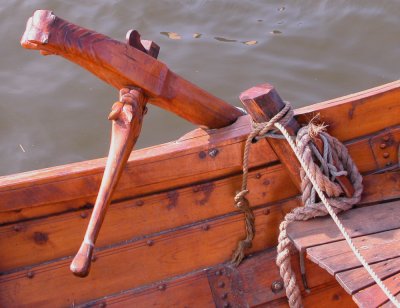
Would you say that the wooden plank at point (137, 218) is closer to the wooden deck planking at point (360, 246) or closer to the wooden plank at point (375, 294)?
the wooden deck planking at point (360, 246)

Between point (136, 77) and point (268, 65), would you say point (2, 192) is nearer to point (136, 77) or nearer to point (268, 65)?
point (136, 77)

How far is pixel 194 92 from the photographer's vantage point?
8.13 feet

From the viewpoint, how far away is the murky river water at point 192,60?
476 centimetres

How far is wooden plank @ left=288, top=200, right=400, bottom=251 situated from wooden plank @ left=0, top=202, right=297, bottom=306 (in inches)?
9.9

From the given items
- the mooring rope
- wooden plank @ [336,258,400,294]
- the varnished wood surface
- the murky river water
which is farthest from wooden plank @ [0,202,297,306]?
the murky river water

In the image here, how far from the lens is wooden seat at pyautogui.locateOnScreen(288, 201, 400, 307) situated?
2109 millimetres

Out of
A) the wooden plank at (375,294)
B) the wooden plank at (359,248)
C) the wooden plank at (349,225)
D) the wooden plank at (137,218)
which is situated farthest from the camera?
the wooden plank at (137,218)

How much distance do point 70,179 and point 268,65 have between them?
10.5 ft

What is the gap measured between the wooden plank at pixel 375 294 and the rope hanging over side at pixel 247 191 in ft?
1.97

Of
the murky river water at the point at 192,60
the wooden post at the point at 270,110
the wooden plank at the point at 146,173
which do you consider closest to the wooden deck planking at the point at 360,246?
the wooden post at the point at 270,110

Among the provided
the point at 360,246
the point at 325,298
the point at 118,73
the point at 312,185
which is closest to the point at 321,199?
the point at 312,185

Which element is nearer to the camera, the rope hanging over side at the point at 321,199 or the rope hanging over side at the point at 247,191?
the rope hanging over side at the point at 321,199

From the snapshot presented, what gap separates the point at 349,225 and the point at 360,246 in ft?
0.46

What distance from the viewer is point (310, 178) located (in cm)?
233
